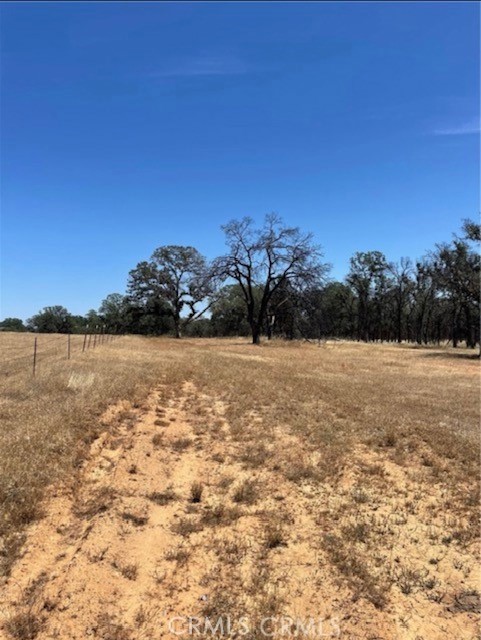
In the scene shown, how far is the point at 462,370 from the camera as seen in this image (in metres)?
25.0

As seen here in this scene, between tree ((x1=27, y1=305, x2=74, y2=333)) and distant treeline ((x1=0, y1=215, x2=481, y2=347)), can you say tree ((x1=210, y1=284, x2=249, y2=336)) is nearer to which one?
distant treeline ((x1=0, y1=215, x2=481, y2=347))

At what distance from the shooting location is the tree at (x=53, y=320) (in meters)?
98.8

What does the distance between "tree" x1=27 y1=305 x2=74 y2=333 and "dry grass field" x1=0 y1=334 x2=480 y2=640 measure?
93398mm

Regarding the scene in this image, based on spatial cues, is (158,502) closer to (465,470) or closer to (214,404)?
(465,470)

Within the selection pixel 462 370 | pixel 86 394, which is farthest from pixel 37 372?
pixel 462 370

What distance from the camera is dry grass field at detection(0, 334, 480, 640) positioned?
3904 mm

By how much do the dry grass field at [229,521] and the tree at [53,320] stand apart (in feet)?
306

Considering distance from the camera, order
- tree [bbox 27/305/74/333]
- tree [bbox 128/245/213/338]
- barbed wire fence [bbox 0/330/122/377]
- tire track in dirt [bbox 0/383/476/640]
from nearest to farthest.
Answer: tire track in dirt [bbox 0/383/476/640] < barbed wire fence [bbox 0/330/122/377] < tree [bbox 128/245/213/338] < tree [bbox 27/305/74/333]

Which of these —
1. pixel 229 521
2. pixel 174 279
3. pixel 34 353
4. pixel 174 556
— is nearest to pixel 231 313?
pixel 174 279

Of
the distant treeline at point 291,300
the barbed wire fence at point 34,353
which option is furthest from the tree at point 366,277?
the barbed wire fence at point 34,353

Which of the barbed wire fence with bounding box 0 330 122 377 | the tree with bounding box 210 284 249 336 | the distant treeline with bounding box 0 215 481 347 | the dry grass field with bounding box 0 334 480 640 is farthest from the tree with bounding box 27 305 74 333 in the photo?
the dry grass field with bounding box 0 334 480 640

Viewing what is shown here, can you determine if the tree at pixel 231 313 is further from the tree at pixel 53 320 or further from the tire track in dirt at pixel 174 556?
the tire track in dirt at pixel 174 556

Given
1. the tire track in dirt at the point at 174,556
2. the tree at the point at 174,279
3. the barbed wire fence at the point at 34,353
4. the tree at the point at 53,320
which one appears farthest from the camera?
the tree at the point at 53,320

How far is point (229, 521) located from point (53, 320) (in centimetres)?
10442
